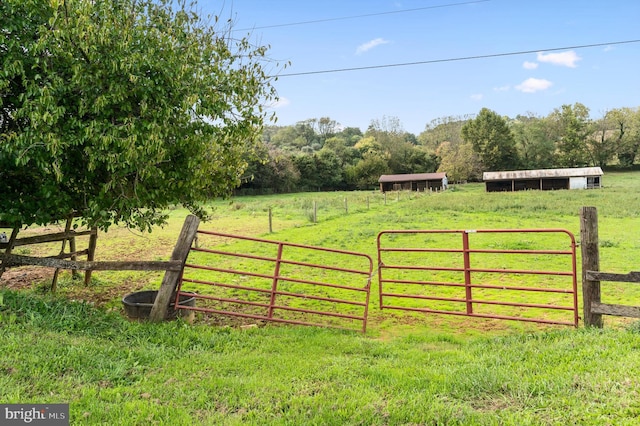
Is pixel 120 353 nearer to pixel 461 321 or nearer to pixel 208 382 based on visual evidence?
pixel 208 382

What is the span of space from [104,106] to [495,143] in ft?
236

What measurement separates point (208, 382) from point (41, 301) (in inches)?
132

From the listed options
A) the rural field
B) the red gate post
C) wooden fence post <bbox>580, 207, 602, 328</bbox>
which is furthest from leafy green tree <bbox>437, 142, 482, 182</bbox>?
wooden fence post <bbox>580, 207, 602, 328</bbox>

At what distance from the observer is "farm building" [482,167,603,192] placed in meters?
50.0

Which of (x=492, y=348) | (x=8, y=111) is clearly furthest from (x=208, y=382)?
(x=8, y=111)

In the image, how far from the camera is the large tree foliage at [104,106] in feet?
17.1

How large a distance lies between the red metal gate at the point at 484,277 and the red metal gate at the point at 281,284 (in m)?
0.81

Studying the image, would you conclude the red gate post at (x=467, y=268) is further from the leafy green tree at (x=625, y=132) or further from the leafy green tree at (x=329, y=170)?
the leafy green tree at (x=625, y=132)

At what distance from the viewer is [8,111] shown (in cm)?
616

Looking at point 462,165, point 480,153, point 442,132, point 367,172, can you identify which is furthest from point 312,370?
point 442,132

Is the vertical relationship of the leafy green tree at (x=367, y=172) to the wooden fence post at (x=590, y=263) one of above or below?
above

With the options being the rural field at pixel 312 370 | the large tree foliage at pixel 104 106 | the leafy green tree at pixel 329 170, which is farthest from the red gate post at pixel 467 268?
the leafy green tree at pixel 329 170

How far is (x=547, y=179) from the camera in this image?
5319 centimetres

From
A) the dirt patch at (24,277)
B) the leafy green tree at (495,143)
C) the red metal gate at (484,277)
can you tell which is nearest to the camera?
the red metal gate at (484,277)
